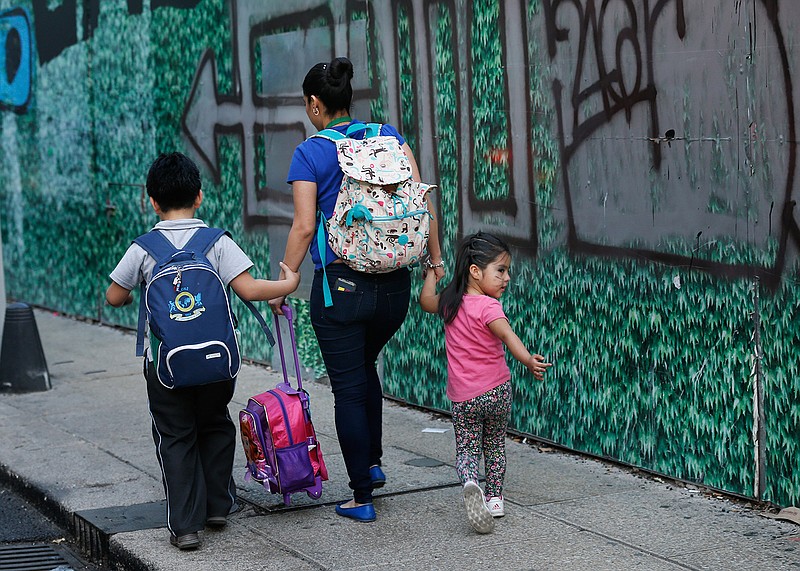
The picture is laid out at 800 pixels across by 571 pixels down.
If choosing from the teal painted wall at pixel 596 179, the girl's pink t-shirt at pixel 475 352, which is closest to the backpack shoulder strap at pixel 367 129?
the girl's pink t-shirt at pixel 475 352

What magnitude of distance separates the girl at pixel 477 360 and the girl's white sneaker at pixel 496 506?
127 mm

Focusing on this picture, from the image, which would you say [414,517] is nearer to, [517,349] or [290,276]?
[517,349]

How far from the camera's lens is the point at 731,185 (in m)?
5.02

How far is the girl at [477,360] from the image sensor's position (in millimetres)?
4855

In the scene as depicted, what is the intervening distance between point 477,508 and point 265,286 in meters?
1.21

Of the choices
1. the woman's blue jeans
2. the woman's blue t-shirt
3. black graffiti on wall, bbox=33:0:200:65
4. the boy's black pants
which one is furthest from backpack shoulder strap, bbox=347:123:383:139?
black graffiti on wall, bbox=33:0:200:65

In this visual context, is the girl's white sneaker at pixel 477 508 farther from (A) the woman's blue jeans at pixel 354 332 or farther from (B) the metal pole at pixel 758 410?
(B) the metal pole at pixel 758 410

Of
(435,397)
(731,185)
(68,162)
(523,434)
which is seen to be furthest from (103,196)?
(731,185)

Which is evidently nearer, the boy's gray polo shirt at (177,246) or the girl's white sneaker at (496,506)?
the boy's gray polo shirt at (177,246)

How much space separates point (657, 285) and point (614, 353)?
1.50 feet

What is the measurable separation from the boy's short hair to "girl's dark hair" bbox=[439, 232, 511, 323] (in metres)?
1.10

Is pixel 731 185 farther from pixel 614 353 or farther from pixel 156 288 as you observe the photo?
pixel 156 288

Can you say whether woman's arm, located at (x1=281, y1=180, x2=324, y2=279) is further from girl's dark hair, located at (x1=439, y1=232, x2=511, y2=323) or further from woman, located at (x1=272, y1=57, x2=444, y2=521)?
girl's dark hair, located at (x1=439, y1=232, x2=511, y2=323)

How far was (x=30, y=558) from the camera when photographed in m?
5.39
